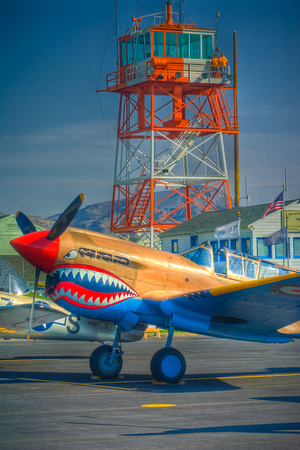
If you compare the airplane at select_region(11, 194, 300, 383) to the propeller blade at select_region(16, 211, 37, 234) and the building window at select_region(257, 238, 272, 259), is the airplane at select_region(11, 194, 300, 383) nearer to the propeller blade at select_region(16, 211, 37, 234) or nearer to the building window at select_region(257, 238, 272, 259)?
the propeller blade at select_region(16, 211, 37, 234)

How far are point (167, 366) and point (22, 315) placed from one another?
5.35 m

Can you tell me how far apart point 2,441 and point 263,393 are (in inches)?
227

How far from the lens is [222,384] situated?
14.1m

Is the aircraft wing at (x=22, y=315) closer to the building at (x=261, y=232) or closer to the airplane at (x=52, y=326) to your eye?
the airplane at (x=52, y=326)

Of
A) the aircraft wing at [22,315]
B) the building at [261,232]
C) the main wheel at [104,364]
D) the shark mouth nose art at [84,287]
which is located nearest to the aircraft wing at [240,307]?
the shark mouth nose art at [84,287]

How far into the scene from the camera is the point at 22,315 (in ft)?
58.0

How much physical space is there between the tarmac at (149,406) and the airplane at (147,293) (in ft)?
3.32

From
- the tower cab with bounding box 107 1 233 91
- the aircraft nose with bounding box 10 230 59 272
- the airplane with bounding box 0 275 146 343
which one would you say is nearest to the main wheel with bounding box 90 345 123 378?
the aircraft nose with bounding box 10 230 59 272

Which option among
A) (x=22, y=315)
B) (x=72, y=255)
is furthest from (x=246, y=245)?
(x=72, y=255)

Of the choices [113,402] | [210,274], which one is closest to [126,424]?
[113,402]

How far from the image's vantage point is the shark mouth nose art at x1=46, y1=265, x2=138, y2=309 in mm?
13477

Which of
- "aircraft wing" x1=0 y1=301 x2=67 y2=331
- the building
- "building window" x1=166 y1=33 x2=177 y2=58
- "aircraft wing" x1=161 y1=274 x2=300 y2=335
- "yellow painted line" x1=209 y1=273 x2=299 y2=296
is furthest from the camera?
"building window" x1=166 y1=33 x2=177 y2=58

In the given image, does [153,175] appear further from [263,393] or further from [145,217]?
[263,393]

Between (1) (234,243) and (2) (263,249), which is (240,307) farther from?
(1) (234,243)
